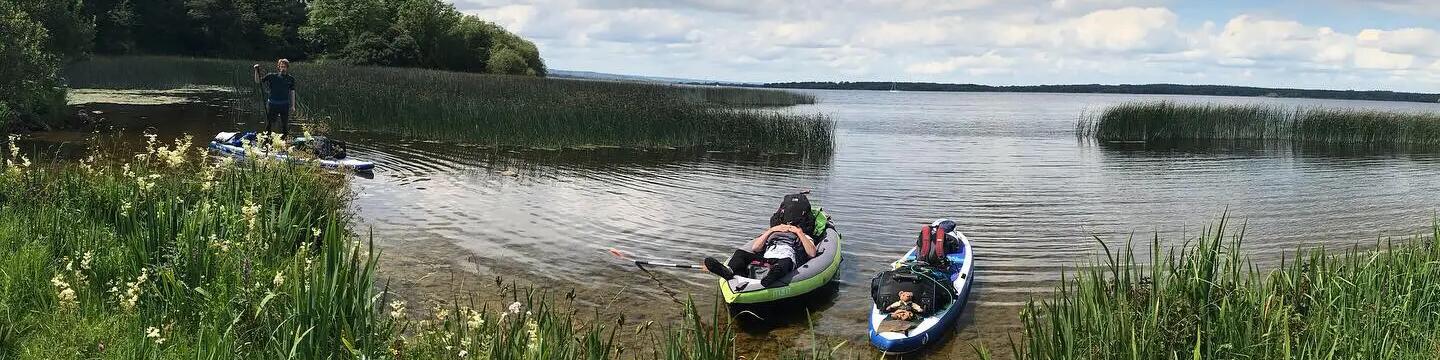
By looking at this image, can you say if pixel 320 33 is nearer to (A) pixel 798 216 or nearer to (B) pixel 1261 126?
(B) pixel 1261 126

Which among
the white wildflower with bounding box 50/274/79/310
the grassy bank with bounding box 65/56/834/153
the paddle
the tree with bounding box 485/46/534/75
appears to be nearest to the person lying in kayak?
the paddle

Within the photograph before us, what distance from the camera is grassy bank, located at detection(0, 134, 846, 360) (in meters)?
4.84

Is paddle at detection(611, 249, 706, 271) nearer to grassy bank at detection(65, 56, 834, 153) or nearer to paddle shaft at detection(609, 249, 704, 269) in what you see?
paddle shaft at detection(609, 249, 704, 269)

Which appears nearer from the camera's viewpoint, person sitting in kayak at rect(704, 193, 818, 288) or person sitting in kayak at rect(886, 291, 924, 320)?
person sitting in kayak at rect(886, 291, 924, 320)

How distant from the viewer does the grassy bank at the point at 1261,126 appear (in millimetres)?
31891

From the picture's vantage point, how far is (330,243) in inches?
201

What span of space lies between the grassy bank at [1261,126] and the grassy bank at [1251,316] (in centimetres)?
2724

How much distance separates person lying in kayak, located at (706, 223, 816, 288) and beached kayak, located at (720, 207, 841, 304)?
0.07 meters

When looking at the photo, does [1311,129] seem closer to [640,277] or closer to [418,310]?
[640,277]

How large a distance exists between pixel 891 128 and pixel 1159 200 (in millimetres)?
23108

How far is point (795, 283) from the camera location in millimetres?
8719

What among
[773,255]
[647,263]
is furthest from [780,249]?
[647,263]

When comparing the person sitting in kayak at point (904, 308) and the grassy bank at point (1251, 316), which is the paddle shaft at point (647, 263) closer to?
the person sitting in kayak at point (904, 308)

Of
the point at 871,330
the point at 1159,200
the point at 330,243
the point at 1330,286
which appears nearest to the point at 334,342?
the point at 330,243
